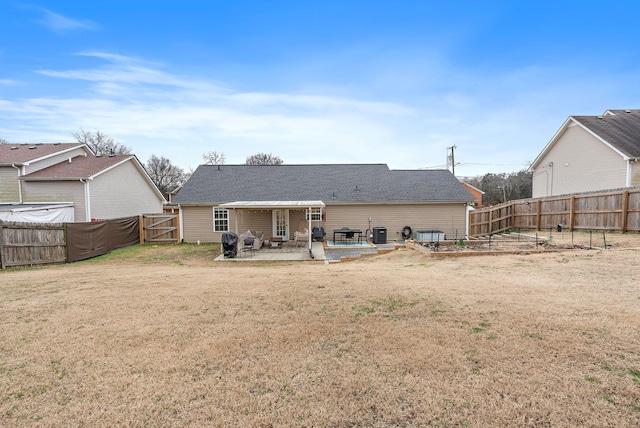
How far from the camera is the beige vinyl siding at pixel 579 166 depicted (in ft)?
55.7

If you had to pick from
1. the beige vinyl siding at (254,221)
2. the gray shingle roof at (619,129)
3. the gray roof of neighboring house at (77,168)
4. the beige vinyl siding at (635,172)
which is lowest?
the beige vinyl siding at (254,221)

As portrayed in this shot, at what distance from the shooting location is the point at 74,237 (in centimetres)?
1259

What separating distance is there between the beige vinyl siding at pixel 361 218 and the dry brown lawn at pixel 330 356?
39.0 feet

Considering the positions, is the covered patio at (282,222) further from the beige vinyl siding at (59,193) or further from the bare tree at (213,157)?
the bare tree at (213,157)

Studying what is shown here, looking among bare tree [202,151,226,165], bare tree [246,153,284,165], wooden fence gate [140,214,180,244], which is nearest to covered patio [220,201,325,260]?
wooden fence gate [140,214,180,244]

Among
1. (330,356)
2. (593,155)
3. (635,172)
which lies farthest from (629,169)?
(330,356)

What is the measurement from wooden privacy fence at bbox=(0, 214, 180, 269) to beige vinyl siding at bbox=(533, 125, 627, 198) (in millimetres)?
25339

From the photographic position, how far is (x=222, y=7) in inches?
484

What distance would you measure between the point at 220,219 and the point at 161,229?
363 cm

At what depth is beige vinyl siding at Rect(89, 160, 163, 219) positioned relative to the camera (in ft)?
55.6

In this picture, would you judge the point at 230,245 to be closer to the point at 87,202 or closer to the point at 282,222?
the point at 282,222

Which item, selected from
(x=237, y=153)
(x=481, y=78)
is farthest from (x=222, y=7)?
(x=237, y=153)

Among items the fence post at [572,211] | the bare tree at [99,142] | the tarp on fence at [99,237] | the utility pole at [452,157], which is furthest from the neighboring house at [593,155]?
the bare tree at [99,142]

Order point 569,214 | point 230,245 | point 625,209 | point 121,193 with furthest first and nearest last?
1. point 121,193
2. point 569,214
3. point 230,245
4. point 625,209
